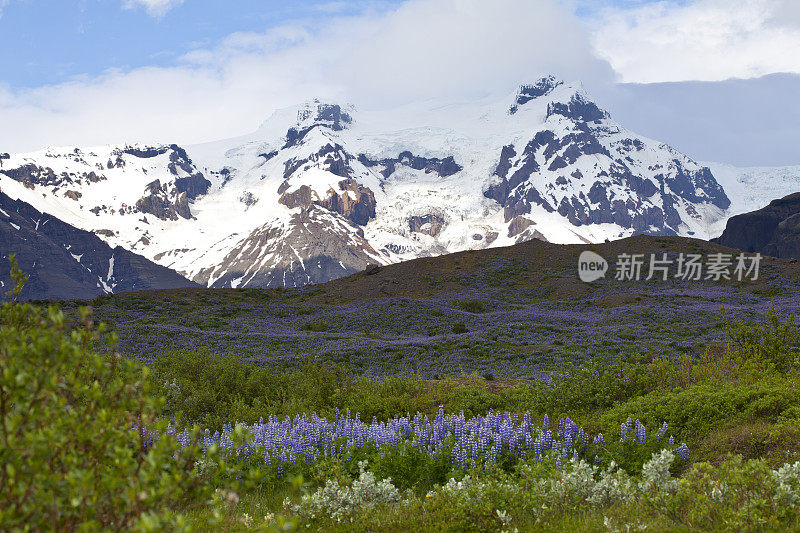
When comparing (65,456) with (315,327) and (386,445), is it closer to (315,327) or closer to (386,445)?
(386,445)

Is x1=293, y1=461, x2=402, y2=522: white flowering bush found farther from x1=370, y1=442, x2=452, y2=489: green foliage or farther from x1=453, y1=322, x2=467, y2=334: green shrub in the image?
x1=453, y1=322, x2=467, y2=334: green shrub

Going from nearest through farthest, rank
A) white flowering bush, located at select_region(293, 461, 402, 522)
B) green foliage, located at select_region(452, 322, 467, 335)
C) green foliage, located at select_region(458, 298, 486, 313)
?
white flowering bush, located at select_region(293, 461, 402, 522)
green foliage, located at select_region(452, 322, 467, 335)
green foliage, located at select_region(458, 298, 486, 313)

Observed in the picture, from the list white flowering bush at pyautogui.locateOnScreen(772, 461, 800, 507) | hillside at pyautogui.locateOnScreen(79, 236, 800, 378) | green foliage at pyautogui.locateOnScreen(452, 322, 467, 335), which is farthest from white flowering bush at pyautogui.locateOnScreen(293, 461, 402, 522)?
green foliage at pyautogui.locateOnScreen(452, 322, 467, 335)

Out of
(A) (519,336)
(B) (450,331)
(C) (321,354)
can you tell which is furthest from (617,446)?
(B) (450,331)

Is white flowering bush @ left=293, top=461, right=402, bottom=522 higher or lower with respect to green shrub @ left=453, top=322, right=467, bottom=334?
higher

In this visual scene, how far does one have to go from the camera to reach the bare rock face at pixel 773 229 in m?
155

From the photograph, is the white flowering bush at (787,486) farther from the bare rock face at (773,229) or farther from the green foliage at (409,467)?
the bare rock face at (773,229)

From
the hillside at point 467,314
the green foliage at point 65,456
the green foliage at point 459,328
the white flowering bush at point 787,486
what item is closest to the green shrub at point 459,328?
the green foliage at point 459,328

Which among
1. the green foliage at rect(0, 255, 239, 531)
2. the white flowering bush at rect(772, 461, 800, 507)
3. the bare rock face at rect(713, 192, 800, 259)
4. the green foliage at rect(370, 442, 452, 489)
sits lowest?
the green foliage at rect(370, 442, 452, 489)

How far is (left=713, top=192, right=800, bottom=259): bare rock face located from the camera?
155m

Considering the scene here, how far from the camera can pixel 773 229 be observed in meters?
182

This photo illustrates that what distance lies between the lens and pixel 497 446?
8.34 metres

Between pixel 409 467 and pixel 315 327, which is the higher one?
pixel 409 467

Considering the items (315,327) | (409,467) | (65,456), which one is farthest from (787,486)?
(315,327)
